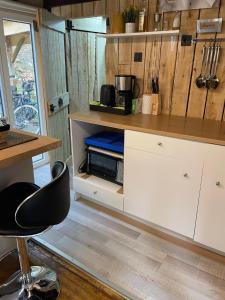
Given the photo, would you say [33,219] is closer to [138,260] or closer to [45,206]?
[45,206]

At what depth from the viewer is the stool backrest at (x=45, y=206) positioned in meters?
1.05

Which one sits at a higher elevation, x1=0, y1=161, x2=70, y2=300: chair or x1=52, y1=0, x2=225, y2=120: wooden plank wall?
x1=52, y1=0, x2=225, y2=120: wooden plank wall

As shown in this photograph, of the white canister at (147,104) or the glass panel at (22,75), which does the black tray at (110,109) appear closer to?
the white canister at (147,104)

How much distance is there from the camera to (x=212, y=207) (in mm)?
1736

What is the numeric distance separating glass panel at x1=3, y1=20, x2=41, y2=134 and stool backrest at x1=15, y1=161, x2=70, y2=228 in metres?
2.09

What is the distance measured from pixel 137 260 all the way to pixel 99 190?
75 centimetres

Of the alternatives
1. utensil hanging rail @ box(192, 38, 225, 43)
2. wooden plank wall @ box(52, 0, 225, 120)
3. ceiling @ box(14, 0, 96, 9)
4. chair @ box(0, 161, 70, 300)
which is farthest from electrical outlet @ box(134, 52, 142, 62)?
chair @ box(0, 161, 70, 300)

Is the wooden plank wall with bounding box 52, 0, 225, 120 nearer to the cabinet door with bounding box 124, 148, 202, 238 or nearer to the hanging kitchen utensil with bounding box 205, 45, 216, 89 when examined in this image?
the hanging kitchen utensil with bounding box 205, 45, 216, 89

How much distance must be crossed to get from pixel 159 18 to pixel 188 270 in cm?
208

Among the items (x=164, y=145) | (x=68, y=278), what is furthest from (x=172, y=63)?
(x=68, y=278)

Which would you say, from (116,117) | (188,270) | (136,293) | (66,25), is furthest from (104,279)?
(66,25)

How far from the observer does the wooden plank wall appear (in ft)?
6.68

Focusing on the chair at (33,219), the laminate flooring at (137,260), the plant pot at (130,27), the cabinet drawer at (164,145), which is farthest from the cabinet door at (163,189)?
the plant pot at (130,27)

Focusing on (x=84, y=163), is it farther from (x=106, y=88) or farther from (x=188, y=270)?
(x=188, y=270)
